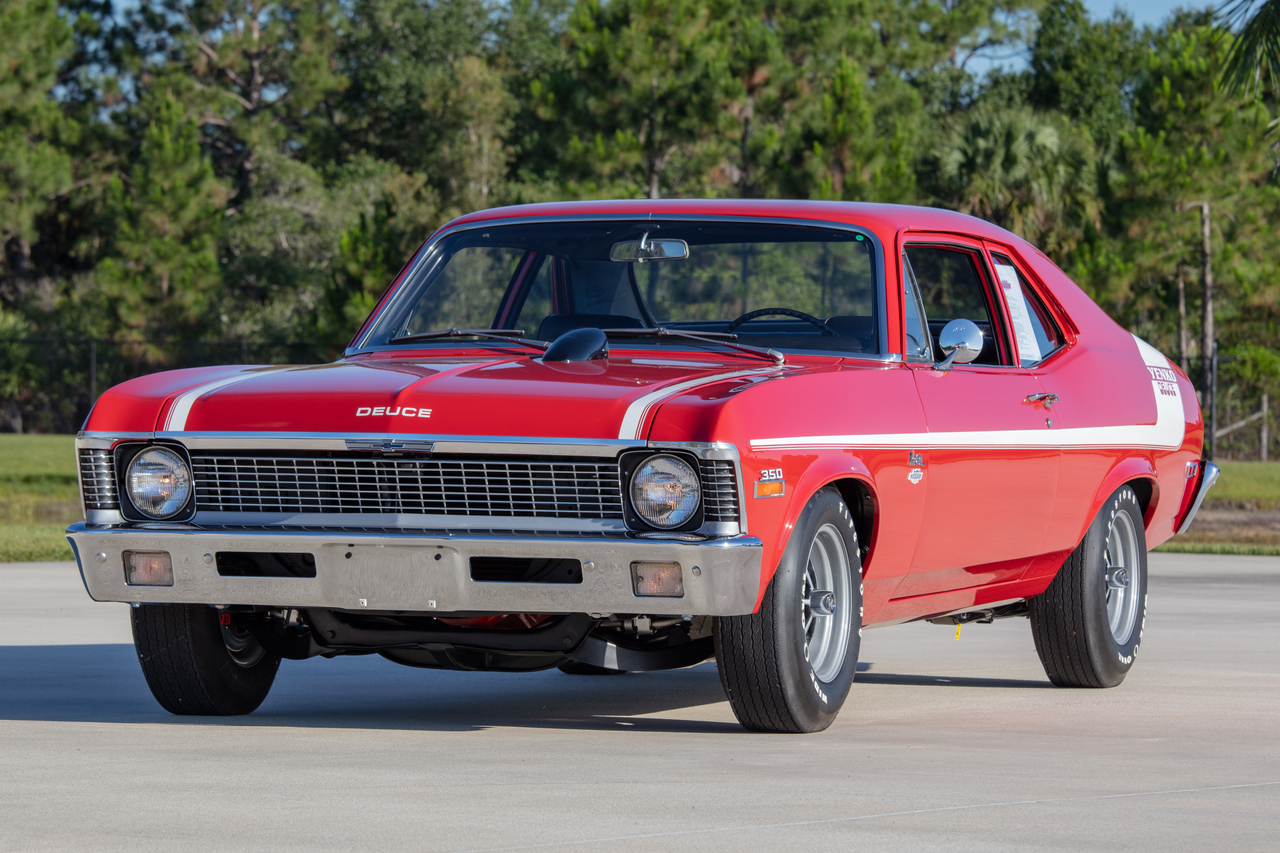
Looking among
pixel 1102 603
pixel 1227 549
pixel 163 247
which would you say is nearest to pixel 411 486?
pixel 1102 603

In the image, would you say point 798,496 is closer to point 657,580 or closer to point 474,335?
point 657,580

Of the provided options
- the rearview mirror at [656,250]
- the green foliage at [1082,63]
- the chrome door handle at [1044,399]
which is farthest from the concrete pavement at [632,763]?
the green foliage at [1082,63]

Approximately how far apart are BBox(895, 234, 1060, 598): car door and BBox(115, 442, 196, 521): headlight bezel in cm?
245

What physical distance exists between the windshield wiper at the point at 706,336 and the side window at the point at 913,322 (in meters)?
0.52

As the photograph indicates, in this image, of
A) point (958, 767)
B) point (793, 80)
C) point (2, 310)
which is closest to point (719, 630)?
point (958, 767)

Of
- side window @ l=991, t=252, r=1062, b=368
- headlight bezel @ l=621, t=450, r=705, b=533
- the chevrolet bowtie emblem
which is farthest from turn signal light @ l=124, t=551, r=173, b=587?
side window @ l=991, t=252, r=1062, b=368

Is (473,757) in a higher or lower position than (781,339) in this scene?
Result: lower

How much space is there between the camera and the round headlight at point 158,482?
6215mm

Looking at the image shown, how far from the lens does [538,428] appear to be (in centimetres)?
571

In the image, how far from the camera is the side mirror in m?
6.97

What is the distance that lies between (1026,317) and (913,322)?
1.11 m

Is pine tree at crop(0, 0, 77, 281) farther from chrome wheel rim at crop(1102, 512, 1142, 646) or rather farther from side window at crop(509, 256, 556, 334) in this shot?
chrome wheel rim at crop(1102, 512, 1142, 646)

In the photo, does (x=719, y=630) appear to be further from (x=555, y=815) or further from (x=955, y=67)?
(x=955, y=67)

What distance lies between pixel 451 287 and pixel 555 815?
10.5 ft
